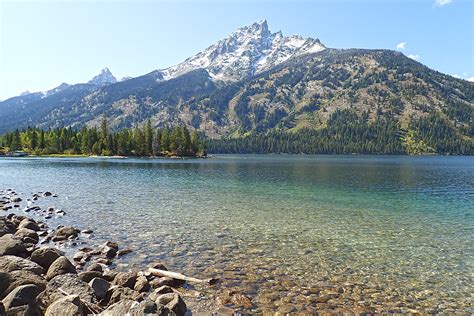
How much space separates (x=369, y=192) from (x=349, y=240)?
38.6 m

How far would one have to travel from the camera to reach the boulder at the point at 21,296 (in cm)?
1304

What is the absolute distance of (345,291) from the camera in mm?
18422

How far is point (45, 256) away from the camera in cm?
2038

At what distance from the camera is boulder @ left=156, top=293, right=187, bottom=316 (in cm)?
1477

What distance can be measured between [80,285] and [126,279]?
9.57 ft

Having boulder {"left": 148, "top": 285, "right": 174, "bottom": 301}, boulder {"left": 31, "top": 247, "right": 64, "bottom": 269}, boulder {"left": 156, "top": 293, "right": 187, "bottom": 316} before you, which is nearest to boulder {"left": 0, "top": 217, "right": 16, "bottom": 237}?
boulder {"left": 31, "top": 247, "right": 64, "bottom": 269}

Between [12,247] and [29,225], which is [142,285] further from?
Result: [29,225]

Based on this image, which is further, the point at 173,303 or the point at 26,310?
the point at 173,303

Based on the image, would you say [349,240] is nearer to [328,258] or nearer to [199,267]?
[328,258]

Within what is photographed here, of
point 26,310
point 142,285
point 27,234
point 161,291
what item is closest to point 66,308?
point 26,310

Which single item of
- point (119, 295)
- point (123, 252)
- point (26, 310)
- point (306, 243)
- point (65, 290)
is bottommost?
point (306, 243)

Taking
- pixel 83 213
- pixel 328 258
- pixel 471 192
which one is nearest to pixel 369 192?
pixel 471 192

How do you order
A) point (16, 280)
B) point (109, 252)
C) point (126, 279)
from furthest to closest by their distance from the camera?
point (109, 252) → point (126, 279) → point (16, 280)

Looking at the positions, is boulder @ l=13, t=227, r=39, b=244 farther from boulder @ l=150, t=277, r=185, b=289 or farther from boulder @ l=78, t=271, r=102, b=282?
boulder @ l=150, t=277, r=185, b=289
